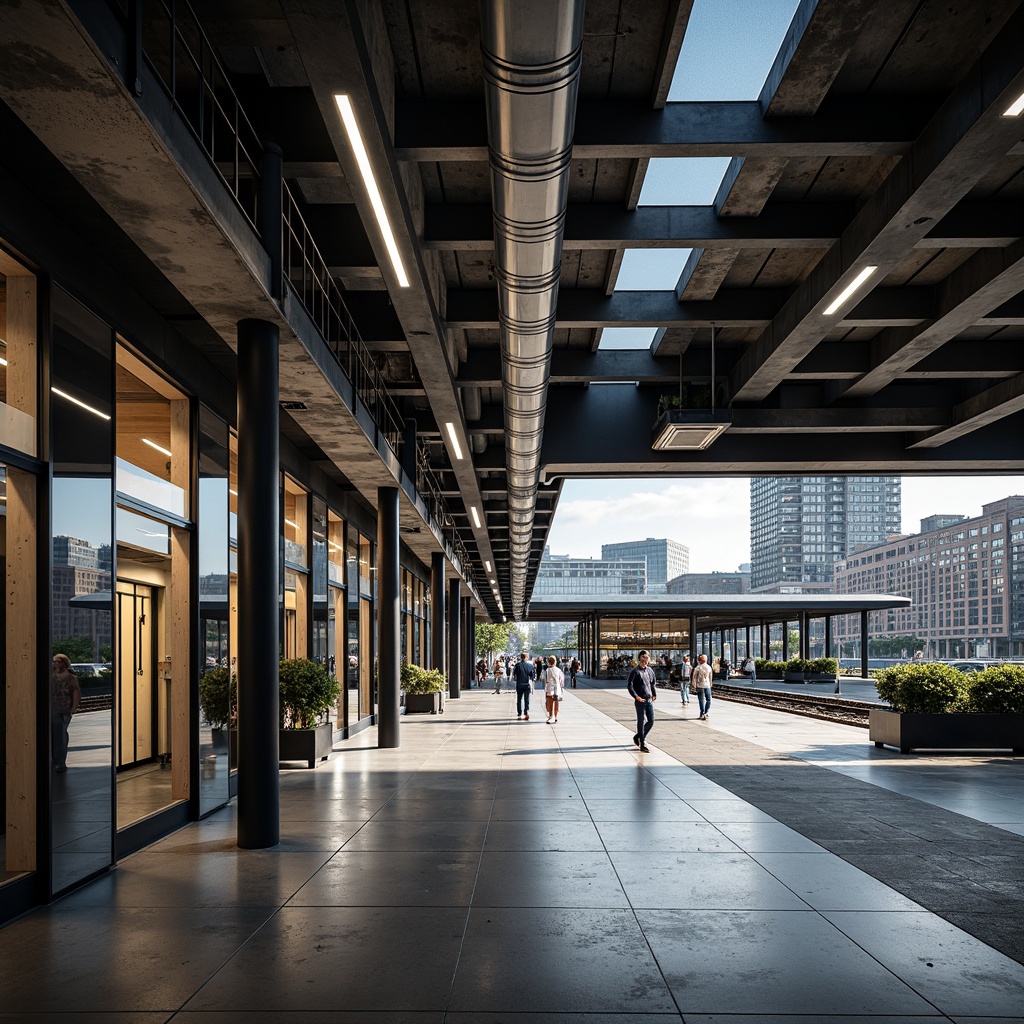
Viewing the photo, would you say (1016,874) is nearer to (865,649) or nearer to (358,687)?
(358,687)

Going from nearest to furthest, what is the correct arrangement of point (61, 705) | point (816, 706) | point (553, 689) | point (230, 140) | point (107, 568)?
point (61, 705)
point (107, 568)
point (230, 140)
point (553, 689)
point (816, 706)

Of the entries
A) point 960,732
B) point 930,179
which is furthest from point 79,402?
point 960,732

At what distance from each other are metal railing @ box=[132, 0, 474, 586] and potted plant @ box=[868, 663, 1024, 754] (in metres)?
10.4

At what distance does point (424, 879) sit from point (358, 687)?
53.7ft

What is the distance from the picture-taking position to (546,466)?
18.0m

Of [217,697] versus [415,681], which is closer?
[217,697]

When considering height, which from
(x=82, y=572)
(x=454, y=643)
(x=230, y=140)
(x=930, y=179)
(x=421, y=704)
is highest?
(x=230, y=140)

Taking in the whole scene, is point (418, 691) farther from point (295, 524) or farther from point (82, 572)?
point (82, 572)

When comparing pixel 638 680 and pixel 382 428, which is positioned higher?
pixel 382 428

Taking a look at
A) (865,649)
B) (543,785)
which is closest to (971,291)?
(543,785)

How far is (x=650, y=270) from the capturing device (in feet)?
39.6

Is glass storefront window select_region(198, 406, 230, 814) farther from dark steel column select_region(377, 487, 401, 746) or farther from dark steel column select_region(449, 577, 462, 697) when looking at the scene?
dark steel column select_region(449, 577, 462, 697)

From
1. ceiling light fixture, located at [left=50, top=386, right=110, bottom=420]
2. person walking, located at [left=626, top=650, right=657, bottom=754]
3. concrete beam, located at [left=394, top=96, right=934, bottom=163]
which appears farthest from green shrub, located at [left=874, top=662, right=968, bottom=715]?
ceiling light fixture, located at [left=50, top=386, right=110, bottom=420]

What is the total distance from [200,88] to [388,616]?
1334 cm
